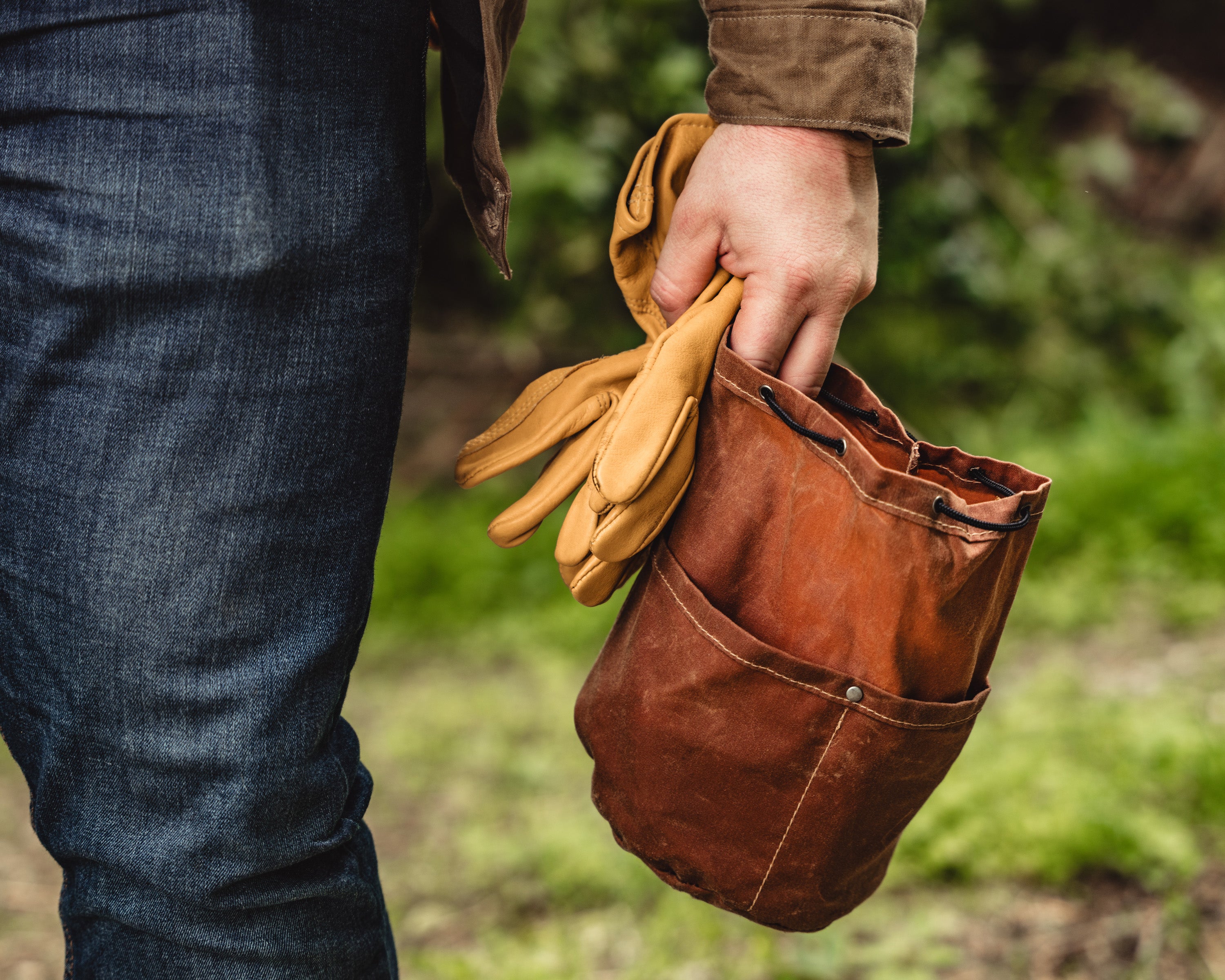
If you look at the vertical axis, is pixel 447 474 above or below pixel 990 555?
below

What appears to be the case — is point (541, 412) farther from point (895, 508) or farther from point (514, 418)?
point (895, 508)

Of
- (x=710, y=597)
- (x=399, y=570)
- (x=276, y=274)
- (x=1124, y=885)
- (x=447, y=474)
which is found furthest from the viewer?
(x=447, y=474)

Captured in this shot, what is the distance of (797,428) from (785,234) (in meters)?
0.20

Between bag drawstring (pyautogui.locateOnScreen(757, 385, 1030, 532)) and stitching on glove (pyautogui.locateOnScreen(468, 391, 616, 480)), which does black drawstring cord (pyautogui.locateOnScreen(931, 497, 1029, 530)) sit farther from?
stitching on glove (pyautogui.locateOnScreen(468, 391, 616, 480))

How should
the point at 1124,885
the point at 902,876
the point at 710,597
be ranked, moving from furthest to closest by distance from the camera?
the point at 902,876 < the point at 1124,885 < the point at 710,597

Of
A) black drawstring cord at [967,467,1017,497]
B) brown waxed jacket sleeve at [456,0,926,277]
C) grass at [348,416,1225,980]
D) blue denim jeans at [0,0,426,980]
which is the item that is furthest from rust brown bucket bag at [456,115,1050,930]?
grass at [348,416,1225,980]

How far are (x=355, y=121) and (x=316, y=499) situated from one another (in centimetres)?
35

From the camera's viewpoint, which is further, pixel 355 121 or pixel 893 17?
pixel 893 17

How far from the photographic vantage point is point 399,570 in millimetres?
4094

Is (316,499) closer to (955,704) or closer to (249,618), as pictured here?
(249,618)

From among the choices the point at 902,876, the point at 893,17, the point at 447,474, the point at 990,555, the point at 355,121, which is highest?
the point at 893,17

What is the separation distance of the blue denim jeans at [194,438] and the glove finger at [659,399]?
0.79ft

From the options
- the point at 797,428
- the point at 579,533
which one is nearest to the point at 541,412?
the point at 579,533

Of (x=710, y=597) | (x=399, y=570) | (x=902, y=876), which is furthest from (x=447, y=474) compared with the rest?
(x=710, y=597)
